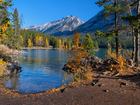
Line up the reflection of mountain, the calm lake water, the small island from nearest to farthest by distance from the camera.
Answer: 1. the small island
2. the calm lake water
3. the reflection of mountain

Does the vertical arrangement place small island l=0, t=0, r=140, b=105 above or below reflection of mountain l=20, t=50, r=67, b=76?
above

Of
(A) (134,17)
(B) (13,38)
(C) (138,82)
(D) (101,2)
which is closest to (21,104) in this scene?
(C) (138,82)

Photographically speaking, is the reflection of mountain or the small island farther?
the reflection of mountain

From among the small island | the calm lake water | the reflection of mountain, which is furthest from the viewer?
the reflection of mountain

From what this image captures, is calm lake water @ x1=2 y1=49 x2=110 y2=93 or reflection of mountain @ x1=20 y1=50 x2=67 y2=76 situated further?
reflection of mountain @ x1=20 y1=50 x2=67 y2=76

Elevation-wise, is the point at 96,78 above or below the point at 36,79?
above

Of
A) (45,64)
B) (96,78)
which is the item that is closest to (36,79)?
(96,78)

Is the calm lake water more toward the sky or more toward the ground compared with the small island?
more toward the ground

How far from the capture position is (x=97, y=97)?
6.52 metres

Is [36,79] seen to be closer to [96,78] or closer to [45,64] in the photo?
[96,78]

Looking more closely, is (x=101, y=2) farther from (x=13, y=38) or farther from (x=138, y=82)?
(x=13, y=38)

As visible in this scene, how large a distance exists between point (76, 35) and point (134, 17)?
19.6 ft

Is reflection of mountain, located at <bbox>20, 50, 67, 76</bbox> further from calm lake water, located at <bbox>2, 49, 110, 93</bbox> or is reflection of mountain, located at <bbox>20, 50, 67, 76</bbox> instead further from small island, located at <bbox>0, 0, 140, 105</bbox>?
small island, located at <bbox>0, 0, 140, 105</bbox>

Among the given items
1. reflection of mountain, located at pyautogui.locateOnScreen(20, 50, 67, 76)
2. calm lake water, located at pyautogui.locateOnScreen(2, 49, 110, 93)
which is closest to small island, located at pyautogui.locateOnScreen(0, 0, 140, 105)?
calm lake water, located at pyautogui.locateOnScreen(2, 49, 110, 93)
